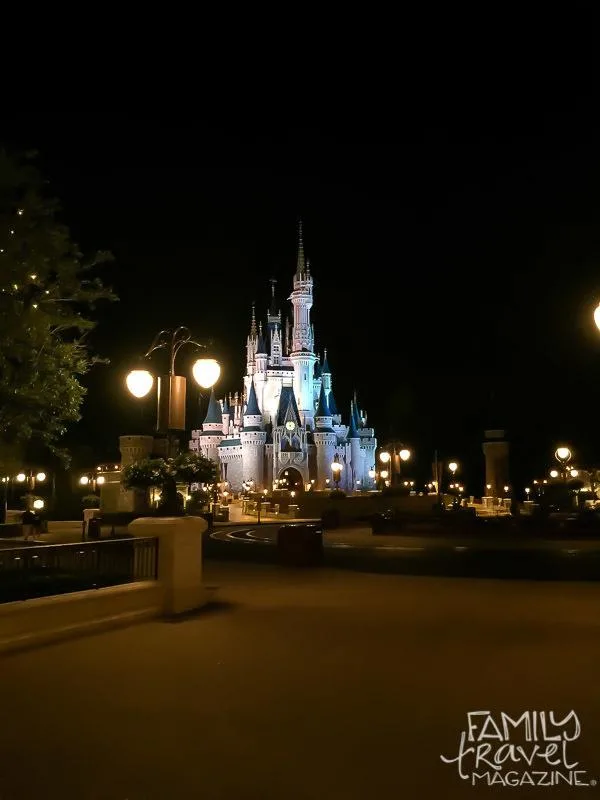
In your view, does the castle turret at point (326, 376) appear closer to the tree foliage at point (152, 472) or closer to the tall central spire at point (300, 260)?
the tall central spire at point (300, 260)

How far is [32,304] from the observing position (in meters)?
12.5

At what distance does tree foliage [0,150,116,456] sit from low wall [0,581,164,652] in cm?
350

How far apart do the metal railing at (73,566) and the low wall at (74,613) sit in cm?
31

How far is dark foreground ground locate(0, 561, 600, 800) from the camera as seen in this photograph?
4977mm

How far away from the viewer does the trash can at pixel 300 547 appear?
19.6 metres

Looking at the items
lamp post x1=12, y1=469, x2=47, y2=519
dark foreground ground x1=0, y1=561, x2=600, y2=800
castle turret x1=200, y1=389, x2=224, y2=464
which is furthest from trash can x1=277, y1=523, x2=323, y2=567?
castle turret x1=200, y1=389, x2=224, y2=464

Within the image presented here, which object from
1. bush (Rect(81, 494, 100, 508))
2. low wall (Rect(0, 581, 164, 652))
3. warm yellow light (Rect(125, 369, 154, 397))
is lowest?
low wall (Rect(0, 581, 164, 652))

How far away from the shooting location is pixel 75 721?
6188mm

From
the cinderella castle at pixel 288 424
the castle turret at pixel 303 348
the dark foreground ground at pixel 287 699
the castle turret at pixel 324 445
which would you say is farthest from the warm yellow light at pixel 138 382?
the castle turret at pixel 303 348

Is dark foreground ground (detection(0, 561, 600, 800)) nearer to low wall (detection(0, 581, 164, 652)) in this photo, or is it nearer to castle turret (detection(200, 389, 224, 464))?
low wall (detection(0, 581, 164, 652))

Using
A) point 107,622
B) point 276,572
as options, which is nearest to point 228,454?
point 276,572

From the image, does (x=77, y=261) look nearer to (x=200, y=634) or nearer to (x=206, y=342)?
(x=206, y=342)

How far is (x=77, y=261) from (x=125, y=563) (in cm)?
495

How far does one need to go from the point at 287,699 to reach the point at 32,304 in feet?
26.4
